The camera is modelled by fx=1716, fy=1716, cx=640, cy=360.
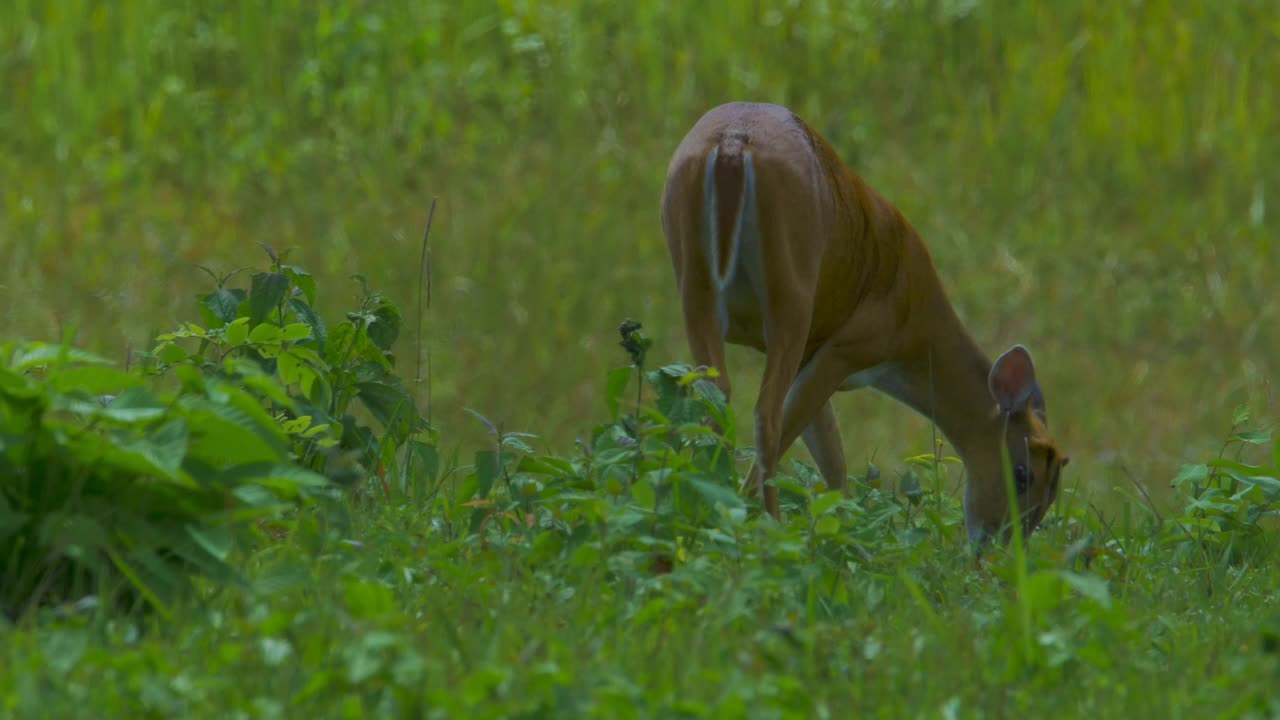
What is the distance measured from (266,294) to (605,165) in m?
6.48

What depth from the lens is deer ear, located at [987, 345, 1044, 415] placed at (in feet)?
19.9

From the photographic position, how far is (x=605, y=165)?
10711 mm

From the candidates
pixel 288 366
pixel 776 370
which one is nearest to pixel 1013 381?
pixel 776 370

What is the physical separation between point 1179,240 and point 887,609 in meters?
7.24

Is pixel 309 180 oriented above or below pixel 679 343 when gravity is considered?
above

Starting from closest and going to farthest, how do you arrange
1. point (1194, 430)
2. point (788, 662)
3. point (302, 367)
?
point (788, 662) → point (302, 367) → point (1194, 430)

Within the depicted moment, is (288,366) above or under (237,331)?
under

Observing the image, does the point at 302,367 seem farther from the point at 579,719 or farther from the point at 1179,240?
the point at 1179,240

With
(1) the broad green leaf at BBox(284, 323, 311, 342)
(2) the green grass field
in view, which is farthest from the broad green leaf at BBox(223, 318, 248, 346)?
(2) the green grass field

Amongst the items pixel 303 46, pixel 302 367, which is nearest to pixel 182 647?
pixel 302 367

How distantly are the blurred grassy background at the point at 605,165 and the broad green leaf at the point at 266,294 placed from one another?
15.6 ft

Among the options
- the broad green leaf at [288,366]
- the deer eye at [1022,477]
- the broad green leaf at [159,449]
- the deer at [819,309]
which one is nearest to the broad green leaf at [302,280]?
the broad green leaf at [288,366]

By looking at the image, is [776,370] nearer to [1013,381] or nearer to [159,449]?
[1013,381]

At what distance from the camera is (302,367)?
4.30 meters
